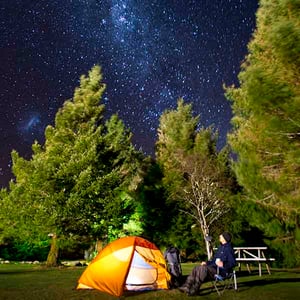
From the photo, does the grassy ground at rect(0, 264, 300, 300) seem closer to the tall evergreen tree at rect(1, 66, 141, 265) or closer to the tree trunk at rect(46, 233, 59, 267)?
the tall evergreen tree at rect(1, 66, 141, 265)

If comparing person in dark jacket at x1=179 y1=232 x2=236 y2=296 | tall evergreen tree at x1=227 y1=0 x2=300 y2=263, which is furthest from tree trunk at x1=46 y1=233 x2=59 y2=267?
person in dark jacket at x1=179 y1=232 x2=236 y2=296

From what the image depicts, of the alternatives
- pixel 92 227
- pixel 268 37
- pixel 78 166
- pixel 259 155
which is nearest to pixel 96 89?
pixel 78 166

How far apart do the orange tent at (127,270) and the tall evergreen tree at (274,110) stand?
14.6 ft

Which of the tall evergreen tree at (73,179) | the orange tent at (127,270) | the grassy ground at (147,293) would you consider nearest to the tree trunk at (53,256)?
the tall evergreen tree at (73,179)

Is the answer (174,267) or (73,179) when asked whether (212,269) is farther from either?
(73,179)

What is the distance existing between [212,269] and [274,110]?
467 centimetres

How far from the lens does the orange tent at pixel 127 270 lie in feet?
32.6

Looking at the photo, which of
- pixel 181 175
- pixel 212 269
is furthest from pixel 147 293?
pixel 181 175

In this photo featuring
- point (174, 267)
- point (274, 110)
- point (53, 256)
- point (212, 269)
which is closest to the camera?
point (212, 269)

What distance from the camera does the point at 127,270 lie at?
9969mm

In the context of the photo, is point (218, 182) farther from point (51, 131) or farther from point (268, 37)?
point (268, 37)

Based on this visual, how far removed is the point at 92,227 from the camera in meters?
20.9

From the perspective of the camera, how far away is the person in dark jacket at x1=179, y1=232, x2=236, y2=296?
942 cm

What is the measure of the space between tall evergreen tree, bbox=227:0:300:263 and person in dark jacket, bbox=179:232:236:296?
9.36 feet
